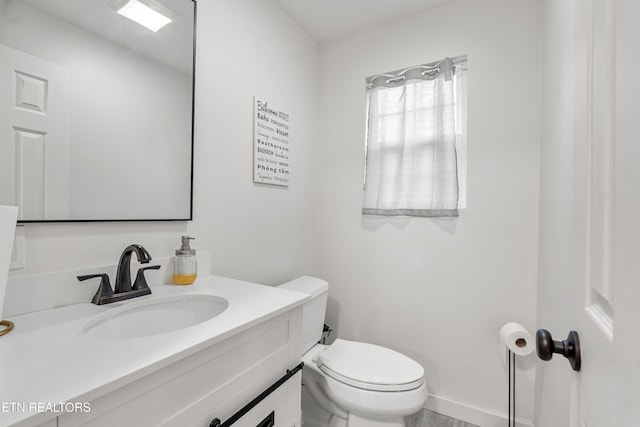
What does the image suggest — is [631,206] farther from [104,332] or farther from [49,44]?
[49,44]

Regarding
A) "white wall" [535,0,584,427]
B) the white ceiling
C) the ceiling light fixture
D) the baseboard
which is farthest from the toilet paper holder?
the white ceiling

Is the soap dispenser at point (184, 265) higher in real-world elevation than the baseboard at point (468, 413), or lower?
higher

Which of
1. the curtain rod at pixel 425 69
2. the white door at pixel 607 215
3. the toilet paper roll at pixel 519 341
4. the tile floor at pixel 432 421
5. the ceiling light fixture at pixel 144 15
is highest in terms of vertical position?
the curtain rod at pixel 425 69

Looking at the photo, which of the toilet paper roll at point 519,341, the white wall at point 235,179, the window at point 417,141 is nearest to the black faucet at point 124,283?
the white wall at point 235,179

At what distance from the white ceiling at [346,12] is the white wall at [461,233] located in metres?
0.06

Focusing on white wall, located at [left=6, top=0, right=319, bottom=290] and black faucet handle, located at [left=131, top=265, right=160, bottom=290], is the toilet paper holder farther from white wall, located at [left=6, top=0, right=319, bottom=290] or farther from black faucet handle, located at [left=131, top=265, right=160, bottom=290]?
white wall, located at [left=6, top=0, right=319, bottom=290]

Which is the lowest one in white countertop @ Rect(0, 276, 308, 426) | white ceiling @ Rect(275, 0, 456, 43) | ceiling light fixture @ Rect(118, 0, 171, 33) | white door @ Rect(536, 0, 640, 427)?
white countertop @ Rect(0, 276, 308, 426)

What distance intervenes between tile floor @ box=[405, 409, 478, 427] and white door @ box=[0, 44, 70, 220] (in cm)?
192

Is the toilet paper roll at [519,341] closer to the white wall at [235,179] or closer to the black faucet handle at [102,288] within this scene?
the white wall at [235,179]

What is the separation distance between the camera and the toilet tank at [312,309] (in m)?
1.50

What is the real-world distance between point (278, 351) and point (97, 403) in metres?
0.51

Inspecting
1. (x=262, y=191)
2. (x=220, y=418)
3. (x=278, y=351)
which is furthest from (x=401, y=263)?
(x=220, y=418)

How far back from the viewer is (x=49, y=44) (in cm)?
85

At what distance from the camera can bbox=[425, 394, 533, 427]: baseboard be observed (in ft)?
5.05
